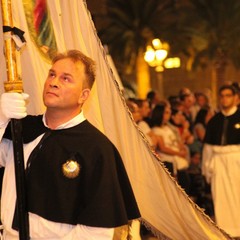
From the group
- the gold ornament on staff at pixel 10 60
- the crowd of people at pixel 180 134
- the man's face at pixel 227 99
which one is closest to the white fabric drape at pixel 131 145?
the gold ornament on staff at pixel 10 60

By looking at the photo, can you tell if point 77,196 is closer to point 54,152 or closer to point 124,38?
point 54,152

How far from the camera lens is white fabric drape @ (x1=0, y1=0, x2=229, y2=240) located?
4359 mm

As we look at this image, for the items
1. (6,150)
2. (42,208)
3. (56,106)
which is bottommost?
(42,208)

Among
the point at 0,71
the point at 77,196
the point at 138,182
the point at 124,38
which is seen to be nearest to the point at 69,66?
the point at 77,196

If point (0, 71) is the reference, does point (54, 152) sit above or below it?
below

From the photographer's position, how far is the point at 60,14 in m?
4.30

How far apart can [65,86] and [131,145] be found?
5.17 ft

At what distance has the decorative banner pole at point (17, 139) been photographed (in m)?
2.96

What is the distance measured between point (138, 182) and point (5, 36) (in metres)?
1.79

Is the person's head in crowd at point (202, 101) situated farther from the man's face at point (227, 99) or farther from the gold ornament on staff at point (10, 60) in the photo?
the gold ornament on staff at point (10, 60)

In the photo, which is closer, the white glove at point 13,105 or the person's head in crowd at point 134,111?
the white glove at point 13,105

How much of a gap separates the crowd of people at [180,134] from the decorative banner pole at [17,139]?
13.1 feet

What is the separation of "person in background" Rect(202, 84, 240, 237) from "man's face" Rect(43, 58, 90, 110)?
5128 millimetres

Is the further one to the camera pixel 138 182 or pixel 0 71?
pixel 138 182
